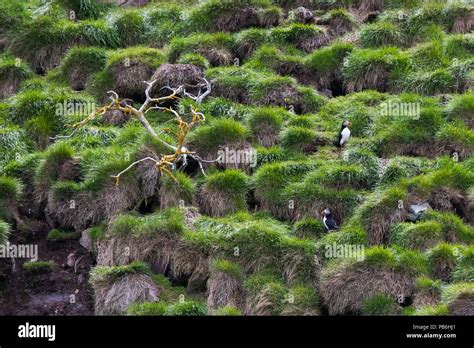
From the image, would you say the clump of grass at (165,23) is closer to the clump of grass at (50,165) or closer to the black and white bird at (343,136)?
the clump of grass at (50,165)

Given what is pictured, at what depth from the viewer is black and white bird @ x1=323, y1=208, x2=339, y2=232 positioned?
19.0 m

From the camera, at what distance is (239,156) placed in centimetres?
2081

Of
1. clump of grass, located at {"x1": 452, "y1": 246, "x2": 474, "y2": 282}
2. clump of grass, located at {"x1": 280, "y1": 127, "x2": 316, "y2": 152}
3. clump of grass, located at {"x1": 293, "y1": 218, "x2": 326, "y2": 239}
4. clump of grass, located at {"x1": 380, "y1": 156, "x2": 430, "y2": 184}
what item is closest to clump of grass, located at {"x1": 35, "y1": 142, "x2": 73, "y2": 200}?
clump of grass, located at {"x1": 280, "y1": 127, "x2": 316, "y2": 152}

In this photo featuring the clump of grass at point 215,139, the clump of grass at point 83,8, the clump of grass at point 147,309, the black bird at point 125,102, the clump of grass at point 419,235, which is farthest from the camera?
the clump of grass at point 83,8

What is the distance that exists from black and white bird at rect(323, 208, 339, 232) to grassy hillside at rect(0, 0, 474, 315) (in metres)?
0.13

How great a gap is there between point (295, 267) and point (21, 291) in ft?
14.7

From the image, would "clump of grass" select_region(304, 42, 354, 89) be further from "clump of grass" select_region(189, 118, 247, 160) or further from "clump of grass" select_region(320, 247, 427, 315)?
"clump of grass" select_region(320, 247, 427, 315)

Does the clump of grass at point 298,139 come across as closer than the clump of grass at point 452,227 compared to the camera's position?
No

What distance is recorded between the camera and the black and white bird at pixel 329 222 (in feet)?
62.5

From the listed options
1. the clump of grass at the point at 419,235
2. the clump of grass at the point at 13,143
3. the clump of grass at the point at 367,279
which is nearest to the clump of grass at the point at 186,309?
the clump of grass at the point at 367,279

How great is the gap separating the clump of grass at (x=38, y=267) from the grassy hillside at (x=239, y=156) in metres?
0.02

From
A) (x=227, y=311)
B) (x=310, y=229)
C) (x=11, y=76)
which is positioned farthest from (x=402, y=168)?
(x=11, y=76)

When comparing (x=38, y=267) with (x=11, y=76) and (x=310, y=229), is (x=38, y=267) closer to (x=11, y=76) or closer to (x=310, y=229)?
(x=310, y=229)

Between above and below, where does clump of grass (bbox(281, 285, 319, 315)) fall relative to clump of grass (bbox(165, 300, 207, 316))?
above
